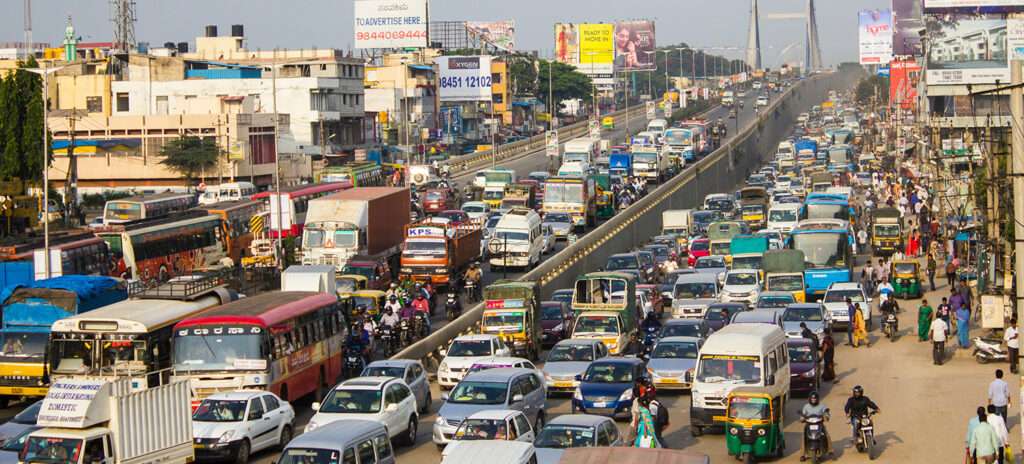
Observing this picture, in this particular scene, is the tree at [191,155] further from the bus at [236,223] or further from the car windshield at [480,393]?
the car windshield at [480,393]

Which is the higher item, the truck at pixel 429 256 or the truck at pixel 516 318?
the truck at pixel 429 256

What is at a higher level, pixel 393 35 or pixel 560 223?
pixel 393 35

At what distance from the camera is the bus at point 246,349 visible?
2752 centimetres

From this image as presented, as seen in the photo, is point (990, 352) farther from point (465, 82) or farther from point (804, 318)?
point (465, 82)

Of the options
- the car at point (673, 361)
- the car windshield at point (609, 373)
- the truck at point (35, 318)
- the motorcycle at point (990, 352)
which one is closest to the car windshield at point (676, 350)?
the car at point (673, 361)

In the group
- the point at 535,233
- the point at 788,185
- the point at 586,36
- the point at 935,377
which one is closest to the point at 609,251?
the point at 535,233

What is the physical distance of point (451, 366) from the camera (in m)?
32.0

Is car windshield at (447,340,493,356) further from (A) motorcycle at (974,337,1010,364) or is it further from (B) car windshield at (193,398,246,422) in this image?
(A) motorcycle at (974,337,1010,364)

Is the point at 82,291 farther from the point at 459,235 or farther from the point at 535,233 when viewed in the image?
the point at 535,233

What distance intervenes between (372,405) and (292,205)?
33329 millimetres

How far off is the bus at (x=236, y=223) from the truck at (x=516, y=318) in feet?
57.4

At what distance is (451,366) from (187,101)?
2936 inches

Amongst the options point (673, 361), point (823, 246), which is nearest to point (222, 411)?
point (673, 361)

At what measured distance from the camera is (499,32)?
198375 mm
